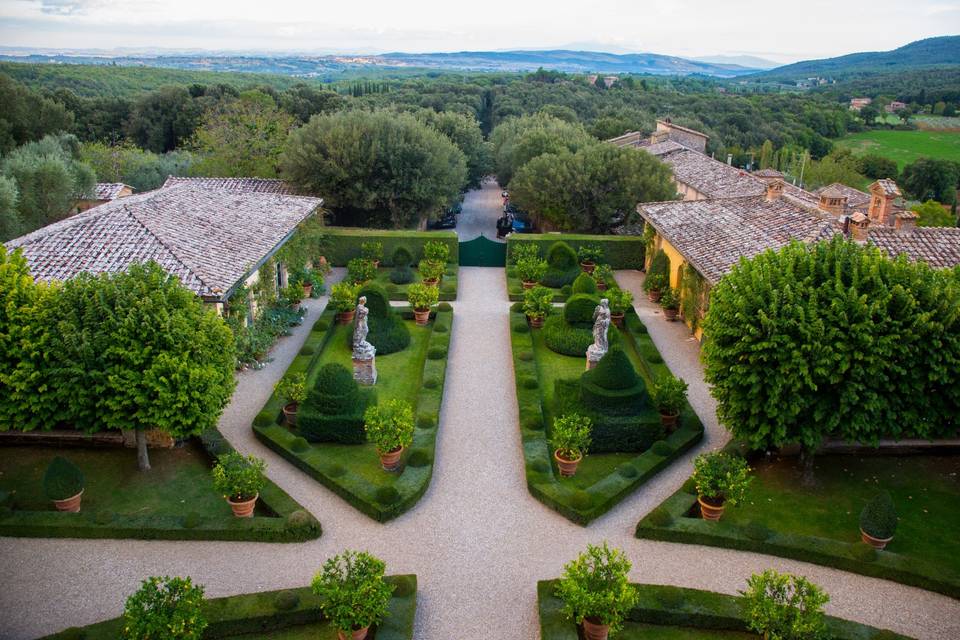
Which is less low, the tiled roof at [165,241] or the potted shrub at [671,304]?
the tiled roof at [165,241]

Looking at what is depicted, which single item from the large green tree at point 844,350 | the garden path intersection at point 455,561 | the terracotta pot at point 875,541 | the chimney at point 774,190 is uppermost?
the chimney at point 774,190

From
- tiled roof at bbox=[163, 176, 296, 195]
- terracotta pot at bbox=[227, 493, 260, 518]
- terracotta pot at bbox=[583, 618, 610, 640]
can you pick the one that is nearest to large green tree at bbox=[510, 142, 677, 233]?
tiled roof at bbox=[163, 176, 296, 195]

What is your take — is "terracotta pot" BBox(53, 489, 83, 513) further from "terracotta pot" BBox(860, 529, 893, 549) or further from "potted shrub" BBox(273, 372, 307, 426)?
"terracotta pot" BBox(860, 529, 893, 549)

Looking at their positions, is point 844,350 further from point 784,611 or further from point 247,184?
point 247,184

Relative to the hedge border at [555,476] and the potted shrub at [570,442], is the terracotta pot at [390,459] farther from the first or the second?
the potted shrub at [570,442]

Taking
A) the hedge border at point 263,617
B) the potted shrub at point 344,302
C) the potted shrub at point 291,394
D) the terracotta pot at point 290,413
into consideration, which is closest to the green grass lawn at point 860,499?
the hedge border at point 263,617

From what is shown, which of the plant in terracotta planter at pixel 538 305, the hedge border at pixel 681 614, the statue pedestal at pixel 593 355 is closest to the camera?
the hedge border at pixel 681 614

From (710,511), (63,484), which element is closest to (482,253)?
(710,511)
